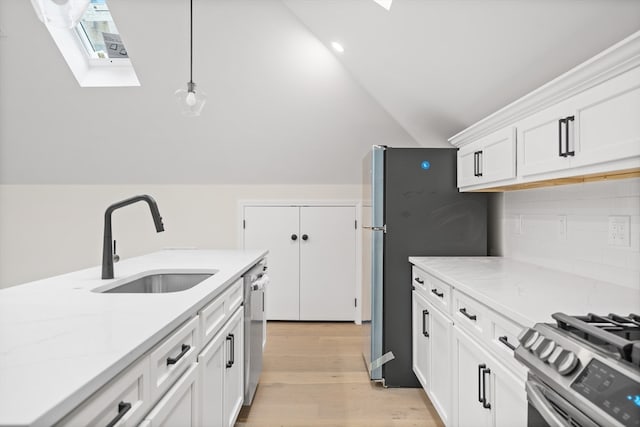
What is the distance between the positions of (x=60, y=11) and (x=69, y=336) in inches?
40.0

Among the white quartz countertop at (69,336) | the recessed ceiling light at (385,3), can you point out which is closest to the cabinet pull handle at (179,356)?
the white quartz countertop at (69,336)

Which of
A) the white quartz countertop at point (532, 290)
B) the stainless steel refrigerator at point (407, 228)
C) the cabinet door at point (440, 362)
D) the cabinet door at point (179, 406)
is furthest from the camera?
the stainless steel refrigerator at point (407, 228)

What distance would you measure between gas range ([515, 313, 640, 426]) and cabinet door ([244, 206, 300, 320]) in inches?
129

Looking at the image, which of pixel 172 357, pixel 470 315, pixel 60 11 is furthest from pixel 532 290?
pixel 60 11

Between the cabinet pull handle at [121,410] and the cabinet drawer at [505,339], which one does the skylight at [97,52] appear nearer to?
the cabinet pull handle at [121,410]

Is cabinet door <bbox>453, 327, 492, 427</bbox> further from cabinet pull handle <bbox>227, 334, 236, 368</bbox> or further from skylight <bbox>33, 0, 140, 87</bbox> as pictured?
skylight <bbox>33, 0, 140, 87</bbox>

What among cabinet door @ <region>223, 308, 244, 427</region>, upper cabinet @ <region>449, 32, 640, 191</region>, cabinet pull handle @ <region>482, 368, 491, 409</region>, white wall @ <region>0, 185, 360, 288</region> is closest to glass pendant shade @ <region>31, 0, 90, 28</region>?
cabinet door @ <region>223, 308, 244, 427</region>

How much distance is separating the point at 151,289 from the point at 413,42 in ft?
6.33

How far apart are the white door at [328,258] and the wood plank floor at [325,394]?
2.29 ft

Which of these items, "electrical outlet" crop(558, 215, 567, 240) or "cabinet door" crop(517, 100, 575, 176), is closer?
"cabinet door" crop(517, 100, 575, 176)

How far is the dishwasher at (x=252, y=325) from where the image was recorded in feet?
7.18

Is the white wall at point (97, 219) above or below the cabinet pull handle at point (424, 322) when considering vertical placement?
above

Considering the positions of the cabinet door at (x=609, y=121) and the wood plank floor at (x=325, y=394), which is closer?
the cabinet door at (x=609, y=121)

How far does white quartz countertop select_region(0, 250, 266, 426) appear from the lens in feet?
2.13
